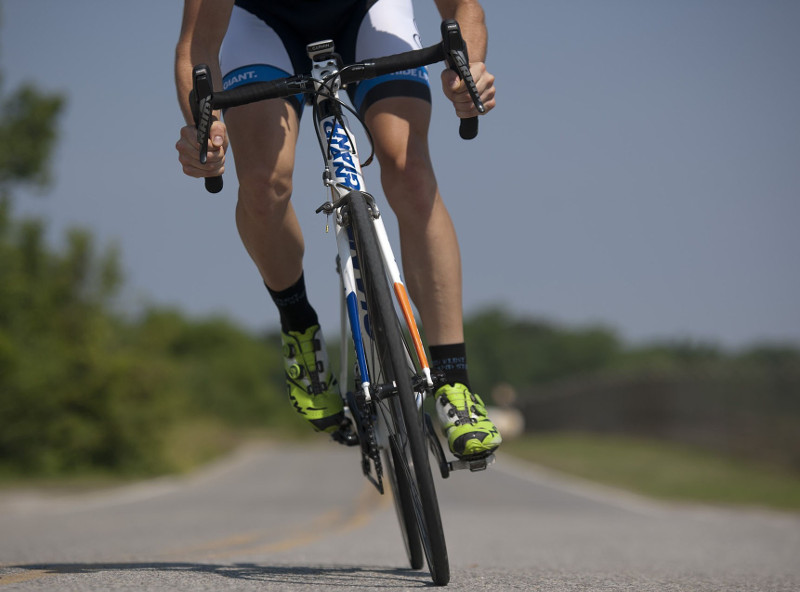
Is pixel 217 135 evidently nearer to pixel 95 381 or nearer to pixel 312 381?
pixel 312 381

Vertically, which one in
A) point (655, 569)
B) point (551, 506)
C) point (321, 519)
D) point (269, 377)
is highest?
point (655, 569)

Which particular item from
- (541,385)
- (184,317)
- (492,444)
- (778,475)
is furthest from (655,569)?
(541,385)

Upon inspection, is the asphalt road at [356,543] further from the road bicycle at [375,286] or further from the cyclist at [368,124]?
the cyclist at [368,124]

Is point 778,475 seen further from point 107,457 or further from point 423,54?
point 423,54

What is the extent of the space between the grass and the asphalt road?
164 centimetres

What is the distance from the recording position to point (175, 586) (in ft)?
9.11

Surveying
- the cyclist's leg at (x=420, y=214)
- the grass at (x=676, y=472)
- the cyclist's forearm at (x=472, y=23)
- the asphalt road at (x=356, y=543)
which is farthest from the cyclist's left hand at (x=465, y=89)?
the grass at (x=676, y=472)

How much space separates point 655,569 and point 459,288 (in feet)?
5.40

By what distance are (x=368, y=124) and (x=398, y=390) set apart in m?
1.11

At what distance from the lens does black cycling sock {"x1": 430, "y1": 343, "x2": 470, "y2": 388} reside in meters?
3.34

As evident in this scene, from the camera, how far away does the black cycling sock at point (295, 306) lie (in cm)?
379

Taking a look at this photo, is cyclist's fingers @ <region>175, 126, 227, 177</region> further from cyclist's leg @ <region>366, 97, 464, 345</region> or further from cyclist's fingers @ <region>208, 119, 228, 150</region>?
cyclist's leg @ <region>366, 97, 464, 345</region>

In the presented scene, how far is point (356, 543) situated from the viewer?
20.0 ft

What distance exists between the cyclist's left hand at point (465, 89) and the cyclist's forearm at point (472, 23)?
0.15m
